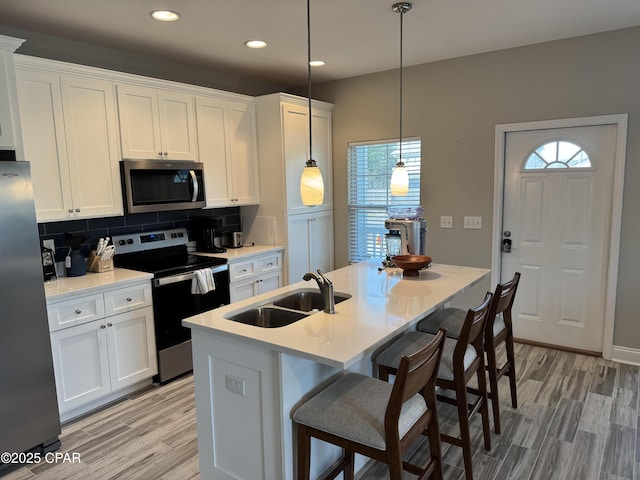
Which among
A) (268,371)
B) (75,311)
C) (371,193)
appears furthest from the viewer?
(371,193)

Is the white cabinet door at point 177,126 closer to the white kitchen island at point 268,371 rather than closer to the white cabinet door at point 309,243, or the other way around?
the white cabinet door at point 309,243

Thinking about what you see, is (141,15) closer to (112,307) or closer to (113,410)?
(112,307)

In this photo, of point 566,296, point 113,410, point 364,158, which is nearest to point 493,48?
point 364,158

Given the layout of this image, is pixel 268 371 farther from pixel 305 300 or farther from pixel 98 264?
pixel 98 264

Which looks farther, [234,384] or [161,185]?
[161,185]

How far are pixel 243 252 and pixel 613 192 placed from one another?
3090mm

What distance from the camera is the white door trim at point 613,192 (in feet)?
11.1

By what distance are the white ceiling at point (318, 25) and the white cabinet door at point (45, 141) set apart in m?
0.44

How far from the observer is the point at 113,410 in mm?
3000

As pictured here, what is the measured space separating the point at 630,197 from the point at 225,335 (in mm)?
3240

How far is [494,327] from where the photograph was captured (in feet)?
8.64

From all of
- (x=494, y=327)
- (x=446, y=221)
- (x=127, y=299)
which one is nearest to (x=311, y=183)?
(x=494, y=327)

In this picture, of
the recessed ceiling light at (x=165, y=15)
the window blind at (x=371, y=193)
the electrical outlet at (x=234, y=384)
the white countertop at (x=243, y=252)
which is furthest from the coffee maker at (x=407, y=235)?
the recessed ceiling light at (x=165, y=15)

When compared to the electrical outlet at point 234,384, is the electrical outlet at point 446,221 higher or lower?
higher
